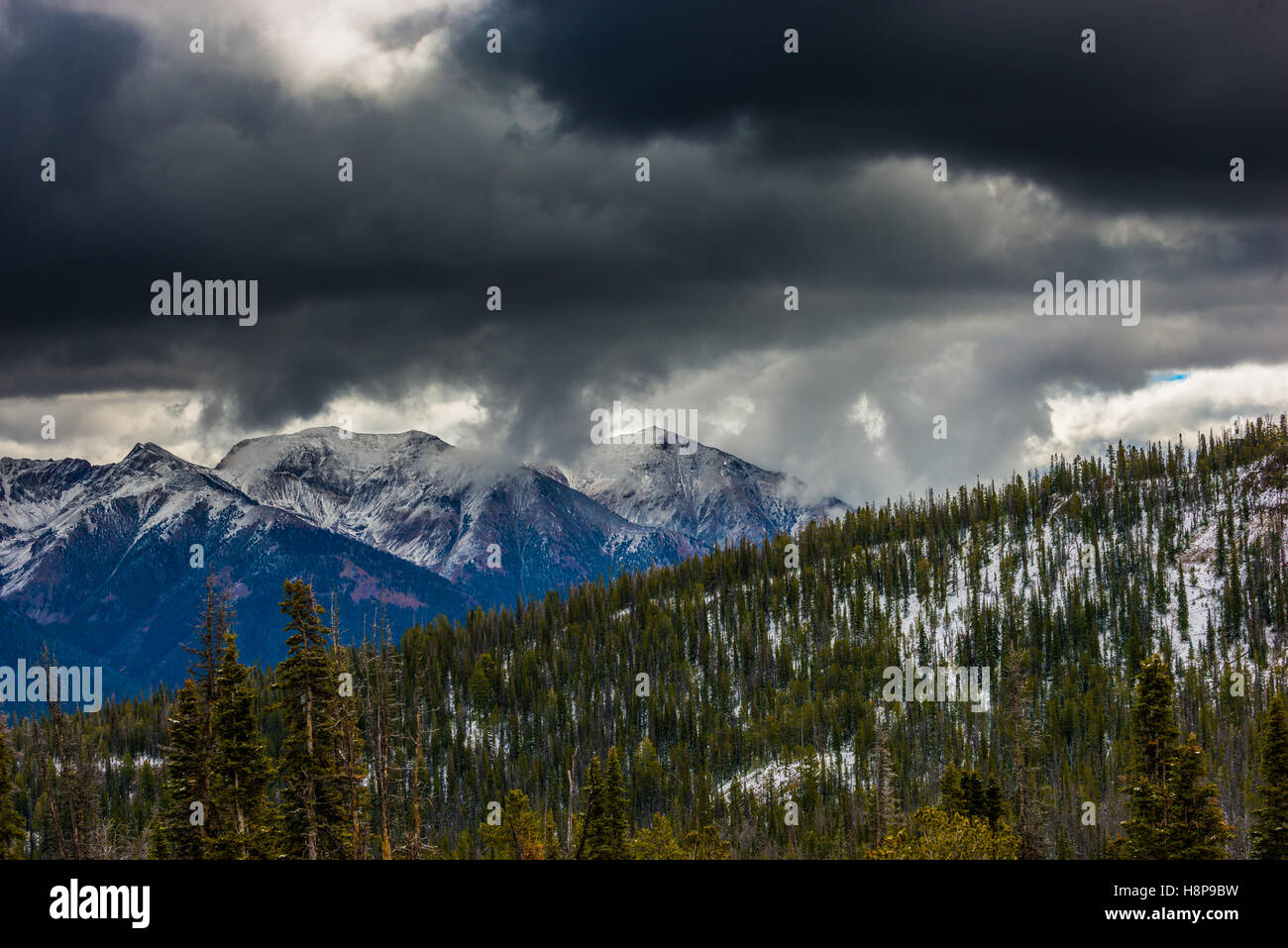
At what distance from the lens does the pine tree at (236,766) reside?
2191 inches

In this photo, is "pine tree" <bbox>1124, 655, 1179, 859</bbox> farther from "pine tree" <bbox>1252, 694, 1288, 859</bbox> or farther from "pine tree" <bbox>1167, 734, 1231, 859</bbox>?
"pine tree" <bbox>1252, 694, 1288, 859</bbox>

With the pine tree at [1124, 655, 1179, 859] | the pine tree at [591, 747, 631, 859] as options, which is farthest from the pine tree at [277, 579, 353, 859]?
the pine tree at [1124, 655, 1179, 859]

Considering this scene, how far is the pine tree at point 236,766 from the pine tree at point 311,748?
1.49m

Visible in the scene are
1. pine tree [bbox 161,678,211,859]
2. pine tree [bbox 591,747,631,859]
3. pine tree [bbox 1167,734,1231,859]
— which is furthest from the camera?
pine tree [bbox 591,747,631,859]

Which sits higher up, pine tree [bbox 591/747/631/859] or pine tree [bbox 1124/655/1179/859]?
pine tree [bbox 1124/655/1179/859]

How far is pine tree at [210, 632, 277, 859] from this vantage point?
2191 inches

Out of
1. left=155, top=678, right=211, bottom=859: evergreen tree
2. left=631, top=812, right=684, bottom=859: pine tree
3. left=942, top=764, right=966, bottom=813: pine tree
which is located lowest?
left=631, top=812, right=684, bottom=859: pine tree

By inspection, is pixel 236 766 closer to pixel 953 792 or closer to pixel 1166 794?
pixel 1166 794

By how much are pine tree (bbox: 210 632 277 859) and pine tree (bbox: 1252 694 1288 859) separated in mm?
52089

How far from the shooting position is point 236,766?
2195 inches
